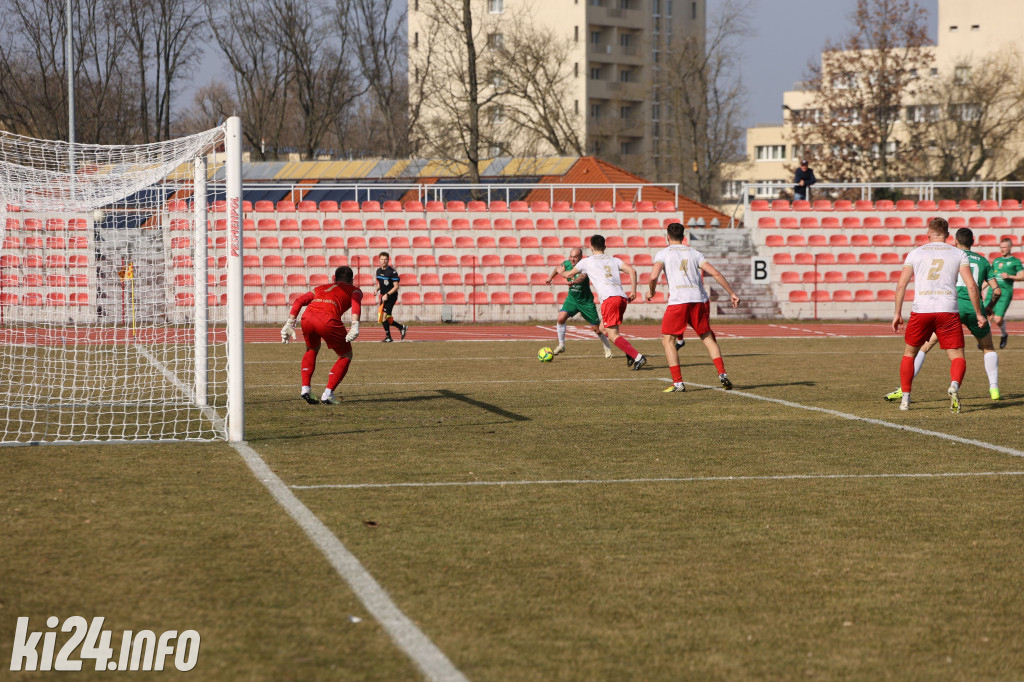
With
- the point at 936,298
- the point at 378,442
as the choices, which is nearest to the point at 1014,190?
the point at 936,298

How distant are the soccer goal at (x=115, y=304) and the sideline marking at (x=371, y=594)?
287 centimetres

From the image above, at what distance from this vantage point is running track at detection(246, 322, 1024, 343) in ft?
79.3

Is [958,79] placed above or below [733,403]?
above

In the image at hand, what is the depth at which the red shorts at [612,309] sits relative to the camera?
1638 centimetres

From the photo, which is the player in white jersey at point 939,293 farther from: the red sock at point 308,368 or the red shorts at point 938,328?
the red sock at point 308,368

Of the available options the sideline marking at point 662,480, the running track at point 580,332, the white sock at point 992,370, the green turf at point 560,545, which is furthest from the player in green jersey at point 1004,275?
the sideline marking at point 662,480

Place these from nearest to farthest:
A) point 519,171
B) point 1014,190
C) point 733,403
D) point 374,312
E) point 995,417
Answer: point 995,417
point 733,403
point 374,312
point 1014,190
point 519,171

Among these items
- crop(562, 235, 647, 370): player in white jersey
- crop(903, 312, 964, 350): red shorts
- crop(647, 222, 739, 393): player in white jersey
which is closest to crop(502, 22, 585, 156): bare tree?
crop(562, 235, 647, 370): player in white jersey

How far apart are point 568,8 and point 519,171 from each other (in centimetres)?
3313

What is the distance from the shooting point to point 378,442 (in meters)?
9.35

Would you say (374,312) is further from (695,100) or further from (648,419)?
(695,100)

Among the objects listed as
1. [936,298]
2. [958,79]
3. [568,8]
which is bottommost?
[936,298]

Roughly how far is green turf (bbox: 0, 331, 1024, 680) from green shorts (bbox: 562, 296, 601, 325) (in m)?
6.41

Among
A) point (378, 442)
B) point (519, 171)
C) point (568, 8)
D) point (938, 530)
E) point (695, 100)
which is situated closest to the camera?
point (938, 530)
